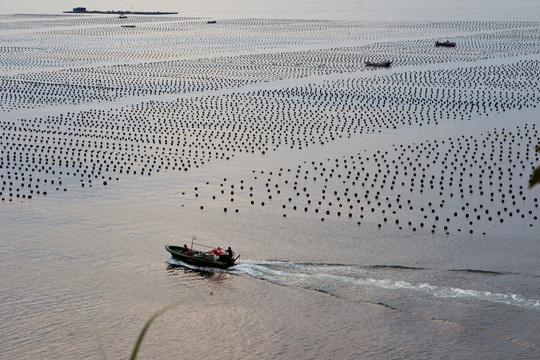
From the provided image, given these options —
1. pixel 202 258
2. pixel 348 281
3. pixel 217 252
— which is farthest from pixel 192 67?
pixel 348 281

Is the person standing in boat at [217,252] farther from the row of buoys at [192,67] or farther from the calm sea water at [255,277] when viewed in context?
the row of buoys at [192,67]

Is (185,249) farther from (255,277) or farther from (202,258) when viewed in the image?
(255,277)

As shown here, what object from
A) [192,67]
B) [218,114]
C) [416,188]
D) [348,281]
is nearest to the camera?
[348,281]

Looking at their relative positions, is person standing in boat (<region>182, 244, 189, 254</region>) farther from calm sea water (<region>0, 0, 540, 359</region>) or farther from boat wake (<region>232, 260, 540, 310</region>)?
boat wake (<region>232, 260, 540, 310</region>)

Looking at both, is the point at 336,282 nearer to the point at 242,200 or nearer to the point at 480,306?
the point at 480,306

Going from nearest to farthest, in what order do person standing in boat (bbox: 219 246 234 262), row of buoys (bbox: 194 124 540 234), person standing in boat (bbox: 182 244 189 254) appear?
person standing in boat (bbox: 219 246 234 262), person standing in boat (bbox: 182 244 189 254), row of buoys (bbox: 194 124 540 234)

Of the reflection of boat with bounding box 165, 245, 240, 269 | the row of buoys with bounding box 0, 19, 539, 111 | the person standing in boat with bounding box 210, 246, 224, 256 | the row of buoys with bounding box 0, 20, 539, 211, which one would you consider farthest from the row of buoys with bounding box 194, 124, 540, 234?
the row of buoys with bounding box 0, 19, 539, 111
